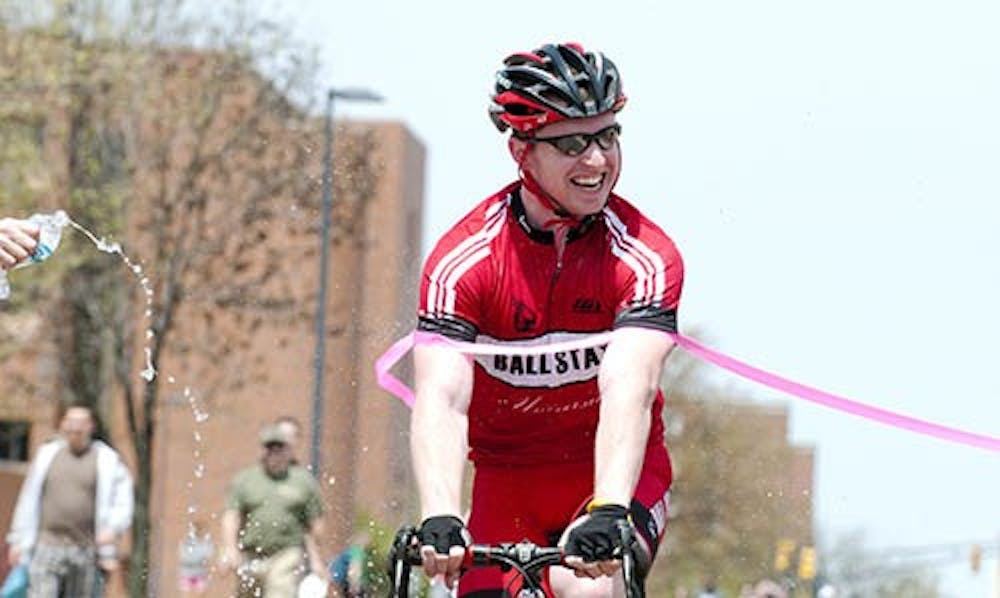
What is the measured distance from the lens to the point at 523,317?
8.01m

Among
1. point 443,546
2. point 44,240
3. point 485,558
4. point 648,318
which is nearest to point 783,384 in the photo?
point 648,318

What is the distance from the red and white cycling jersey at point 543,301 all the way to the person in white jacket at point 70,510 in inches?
366

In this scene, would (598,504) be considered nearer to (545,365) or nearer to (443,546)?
(443,546)

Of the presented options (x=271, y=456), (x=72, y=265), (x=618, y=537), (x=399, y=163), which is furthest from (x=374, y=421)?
(x=399, y=163)

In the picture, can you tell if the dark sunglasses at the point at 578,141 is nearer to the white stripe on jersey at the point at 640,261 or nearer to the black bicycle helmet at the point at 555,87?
the black bicycle helmet at the point at 555,87

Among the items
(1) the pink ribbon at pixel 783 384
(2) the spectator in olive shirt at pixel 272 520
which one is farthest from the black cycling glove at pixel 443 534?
(2) the spectator in olive shirt at pixel 272 520

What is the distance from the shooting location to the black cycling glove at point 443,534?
7.12 m

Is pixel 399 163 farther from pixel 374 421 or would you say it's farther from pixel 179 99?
pixel 374 421

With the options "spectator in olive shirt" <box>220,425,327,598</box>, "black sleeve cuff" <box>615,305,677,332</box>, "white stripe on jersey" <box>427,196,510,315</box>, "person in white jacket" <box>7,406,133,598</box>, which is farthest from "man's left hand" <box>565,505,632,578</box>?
"person in white jacket" <box>7,406,133,598</box>

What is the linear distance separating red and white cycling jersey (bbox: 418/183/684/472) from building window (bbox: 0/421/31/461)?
47.4 meters

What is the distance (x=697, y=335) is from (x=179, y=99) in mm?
12106

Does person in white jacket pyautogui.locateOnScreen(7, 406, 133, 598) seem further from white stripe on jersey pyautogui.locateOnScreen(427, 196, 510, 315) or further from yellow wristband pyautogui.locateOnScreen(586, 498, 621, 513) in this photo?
yellow wristband pyautogui.locateOnScreen(586, 498, 621, 513)

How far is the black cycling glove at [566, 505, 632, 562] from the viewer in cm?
709

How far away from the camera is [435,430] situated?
762 centimetres
